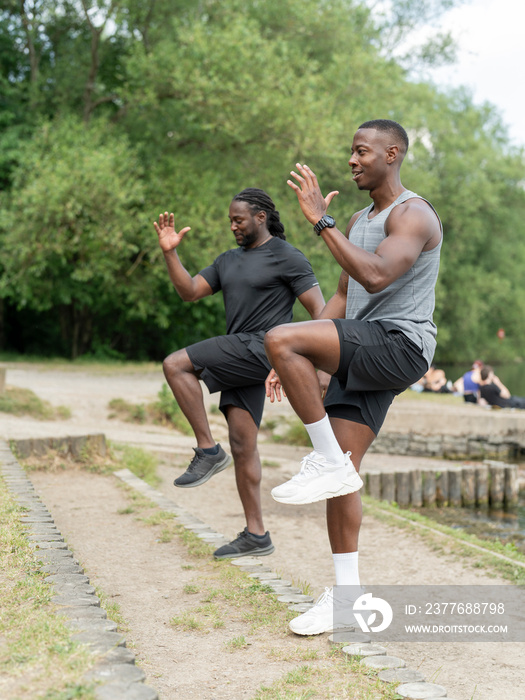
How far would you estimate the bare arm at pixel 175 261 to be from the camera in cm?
496

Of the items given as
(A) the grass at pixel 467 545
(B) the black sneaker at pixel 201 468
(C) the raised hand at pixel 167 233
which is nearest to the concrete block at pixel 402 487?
(A) the grass at pixel 467 545

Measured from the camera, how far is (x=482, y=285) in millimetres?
41469

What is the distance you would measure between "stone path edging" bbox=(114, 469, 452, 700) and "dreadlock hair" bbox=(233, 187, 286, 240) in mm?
2208

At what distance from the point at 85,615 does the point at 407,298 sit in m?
1.99

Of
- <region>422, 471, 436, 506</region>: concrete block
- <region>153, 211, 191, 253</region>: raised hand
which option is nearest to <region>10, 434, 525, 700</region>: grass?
<region>153, 211, 191, 253</region>: raised hand

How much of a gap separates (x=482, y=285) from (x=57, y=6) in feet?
86.9

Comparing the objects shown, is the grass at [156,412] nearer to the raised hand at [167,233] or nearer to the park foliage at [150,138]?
the park foliage at [150,138]

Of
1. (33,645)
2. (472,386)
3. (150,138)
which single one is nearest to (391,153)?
(33,645)

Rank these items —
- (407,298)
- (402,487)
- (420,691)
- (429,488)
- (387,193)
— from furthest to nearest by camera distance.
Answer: (429,488), (402,487), (387,193), (407,298), (420,691)

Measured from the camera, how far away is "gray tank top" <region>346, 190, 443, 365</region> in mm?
3580

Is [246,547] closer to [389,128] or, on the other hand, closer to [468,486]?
[389,128]

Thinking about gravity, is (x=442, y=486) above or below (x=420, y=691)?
below

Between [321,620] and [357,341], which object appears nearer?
[357,341]

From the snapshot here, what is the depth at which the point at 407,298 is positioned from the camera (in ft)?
11.9
